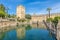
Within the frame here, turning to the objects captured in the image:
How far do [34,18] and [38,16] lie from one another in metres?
2.88

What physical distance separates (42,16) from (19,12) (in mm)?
13323

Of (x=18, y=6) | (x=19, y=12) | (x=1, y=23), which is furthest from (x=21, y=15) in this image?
(x=1, y=23)

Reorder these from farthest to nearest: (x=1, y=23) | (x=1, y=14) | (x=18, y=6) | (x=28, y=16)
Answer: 1. (x=28, y=16)
2. (x=18, y=6)
3. (x=1, y=14)
4. (x=1, y=23)

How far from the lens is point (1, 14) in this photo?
51.8 meters

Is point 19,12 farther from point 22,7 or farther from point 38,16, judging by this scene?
point 38,16

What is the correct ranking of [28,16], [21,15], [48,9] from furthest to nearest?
1. [28,16]
2. [21,15]
3. [48,9]

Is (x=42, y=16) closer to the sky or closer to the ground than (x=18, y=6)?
closer to the ground

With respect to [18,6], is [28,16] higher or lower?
lower

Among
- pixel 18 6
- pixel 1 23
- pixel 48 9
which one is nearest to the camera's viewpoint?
pixel 1 23

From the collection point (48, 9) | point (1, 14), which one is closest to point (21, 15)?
point (48, 9)

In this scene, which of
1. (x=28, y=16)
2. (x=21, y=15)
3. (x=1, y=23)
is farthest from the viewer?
(x=28, y=16)

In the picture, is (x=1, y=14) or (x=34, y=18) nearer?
(x=1, y=14)

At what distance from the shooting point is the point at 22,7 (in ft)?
298

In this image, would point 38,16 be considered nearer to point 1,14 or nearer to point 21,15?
point 21,15
